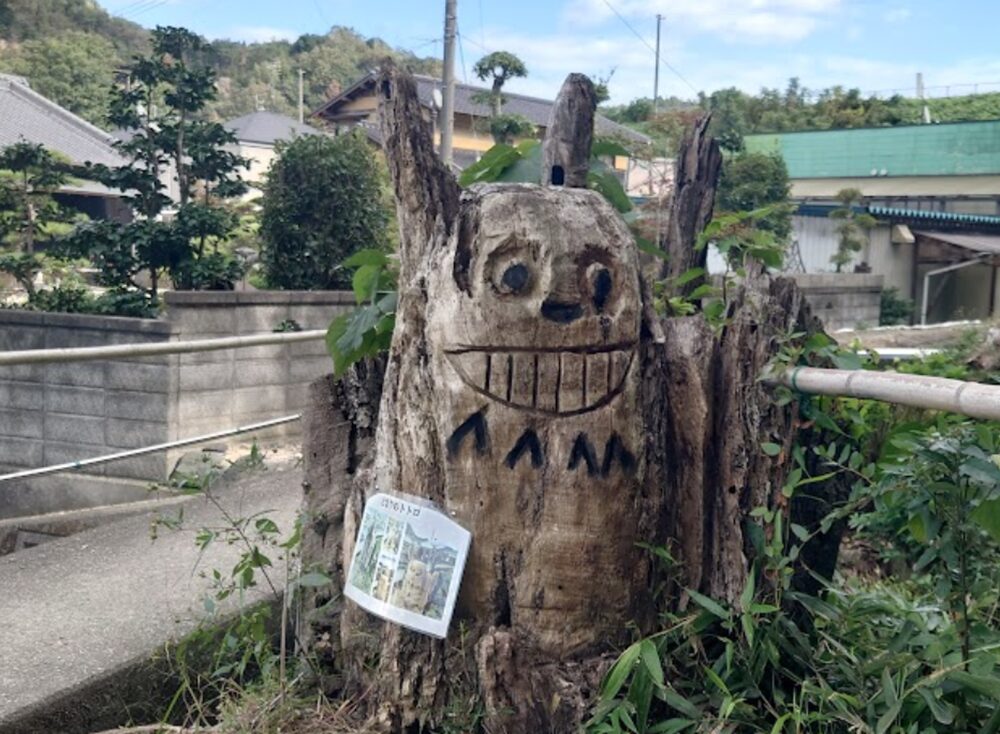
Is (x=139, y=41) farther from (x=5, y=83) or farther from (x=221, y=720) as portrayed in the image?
(x=221, y=720)

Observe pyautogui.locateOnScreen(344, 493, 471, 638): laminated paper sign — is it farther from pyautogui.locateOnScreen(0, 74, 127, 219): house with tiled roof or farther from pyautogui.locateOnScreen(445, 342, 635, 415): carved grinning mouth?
pyautogui.locateOnScreen(0, 74, 127, 219): house with tiled roof

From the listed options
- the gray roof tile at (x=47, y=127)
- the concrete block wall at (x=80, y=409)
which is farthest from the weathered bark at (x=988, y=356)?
the gray roof tile at (x=47, y=127)

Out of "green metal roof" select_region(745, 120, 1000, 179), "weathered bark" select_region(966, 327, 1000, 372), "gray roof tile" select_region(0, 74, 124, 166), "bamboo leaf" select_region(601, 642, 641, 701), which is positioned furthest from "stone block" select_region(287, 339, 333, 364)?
"green metal roof" select_region(745, 120, 1000, 179)

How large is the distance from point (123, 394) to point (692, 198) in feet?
17.8

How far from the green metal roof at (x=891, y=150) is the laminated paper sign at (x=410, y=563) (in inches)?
904

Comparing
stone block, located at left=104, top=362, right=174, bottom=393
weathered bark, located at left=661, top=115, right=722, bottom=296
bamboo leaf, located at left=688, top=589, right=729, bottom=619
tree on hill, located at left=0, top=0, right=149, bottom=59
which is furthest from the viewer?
tree on hill, located at left=0, top=0, right=149, bottom=59

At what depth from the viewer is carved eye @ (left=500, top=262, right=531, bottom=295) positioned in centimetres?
230

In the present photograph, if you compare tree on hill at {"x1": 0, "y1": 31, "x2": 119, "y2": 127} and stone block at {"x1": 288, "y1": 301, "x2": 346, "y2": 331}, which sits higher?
tree on hill at {"x1": 0, "y1": 31, "x2": 119, "y2": 127}

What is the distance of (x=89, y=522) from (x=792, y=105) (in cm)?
3168

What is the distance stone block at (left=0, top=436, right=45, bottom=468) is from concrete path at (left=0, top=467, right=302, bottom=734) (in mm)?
3356

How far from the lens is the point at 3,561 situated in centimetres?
413

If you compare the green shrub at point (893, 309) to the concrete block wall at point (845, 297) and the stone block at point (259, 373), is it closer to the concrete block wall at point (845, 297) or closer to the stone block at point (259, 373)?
the concrete block wall at point (845, 297)

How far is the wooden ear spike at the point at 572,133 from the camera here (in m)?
2.73

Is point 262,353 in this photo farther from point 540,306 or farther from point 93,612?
point 540,306
